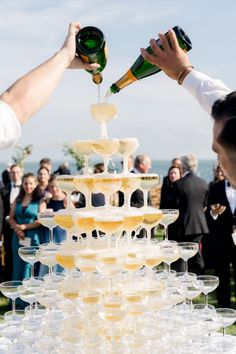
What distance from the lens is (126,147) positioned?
9.46 feet

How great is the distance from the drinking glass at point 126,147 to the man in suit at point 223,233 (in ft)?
11.0

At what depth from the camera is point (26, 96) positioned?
54.1 inches

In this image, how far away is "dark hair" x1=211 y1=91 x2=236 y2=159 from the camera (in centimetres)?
→ 110

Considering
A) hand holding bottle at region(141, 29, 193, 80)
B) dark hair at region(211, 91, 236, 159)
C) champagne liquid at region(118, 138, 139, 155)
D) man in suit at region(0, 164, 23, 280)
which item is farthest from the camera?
man in suit at region(0, 164, 23, 280)

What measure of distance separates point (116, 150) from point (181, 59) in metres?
1.31

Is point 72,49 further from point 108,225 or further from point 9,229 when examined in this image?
point 9,229

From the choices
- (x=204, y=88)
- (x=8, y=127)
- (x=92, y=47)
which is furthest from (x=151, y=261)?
(x=8, y=127)

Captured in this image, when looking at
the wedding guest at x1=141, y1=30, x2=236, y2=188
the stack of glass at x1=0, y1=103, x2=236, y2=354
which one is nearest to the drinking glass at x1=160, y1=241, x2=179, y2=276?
the stack of glass at x1=0, y1=103, x2=236, y2=354

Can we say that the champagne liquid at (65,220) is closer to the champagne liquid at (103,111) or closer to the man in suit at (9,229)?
the champagne liquid at (103,111)

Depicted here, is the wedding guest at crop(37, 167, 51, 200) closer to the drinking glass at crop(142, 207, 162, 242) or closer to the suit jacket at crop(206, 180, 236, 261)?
the suit jacket at crop(206, 180, 236, 261)

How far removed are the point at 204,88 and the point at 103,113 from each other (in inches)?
56.5

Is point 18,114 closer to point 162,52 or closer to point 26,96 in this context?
point 26,96

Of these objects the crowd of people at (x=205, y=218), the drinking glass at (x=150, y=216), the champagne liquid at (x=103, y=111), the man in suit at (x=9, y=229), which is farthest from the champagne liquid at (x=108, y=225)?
the man in suit at (x=9, y=229)

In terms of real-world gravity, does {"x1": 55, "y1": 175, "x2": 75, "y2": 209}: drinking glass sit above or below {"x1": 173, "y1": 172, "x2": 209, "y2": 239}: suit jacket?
above
